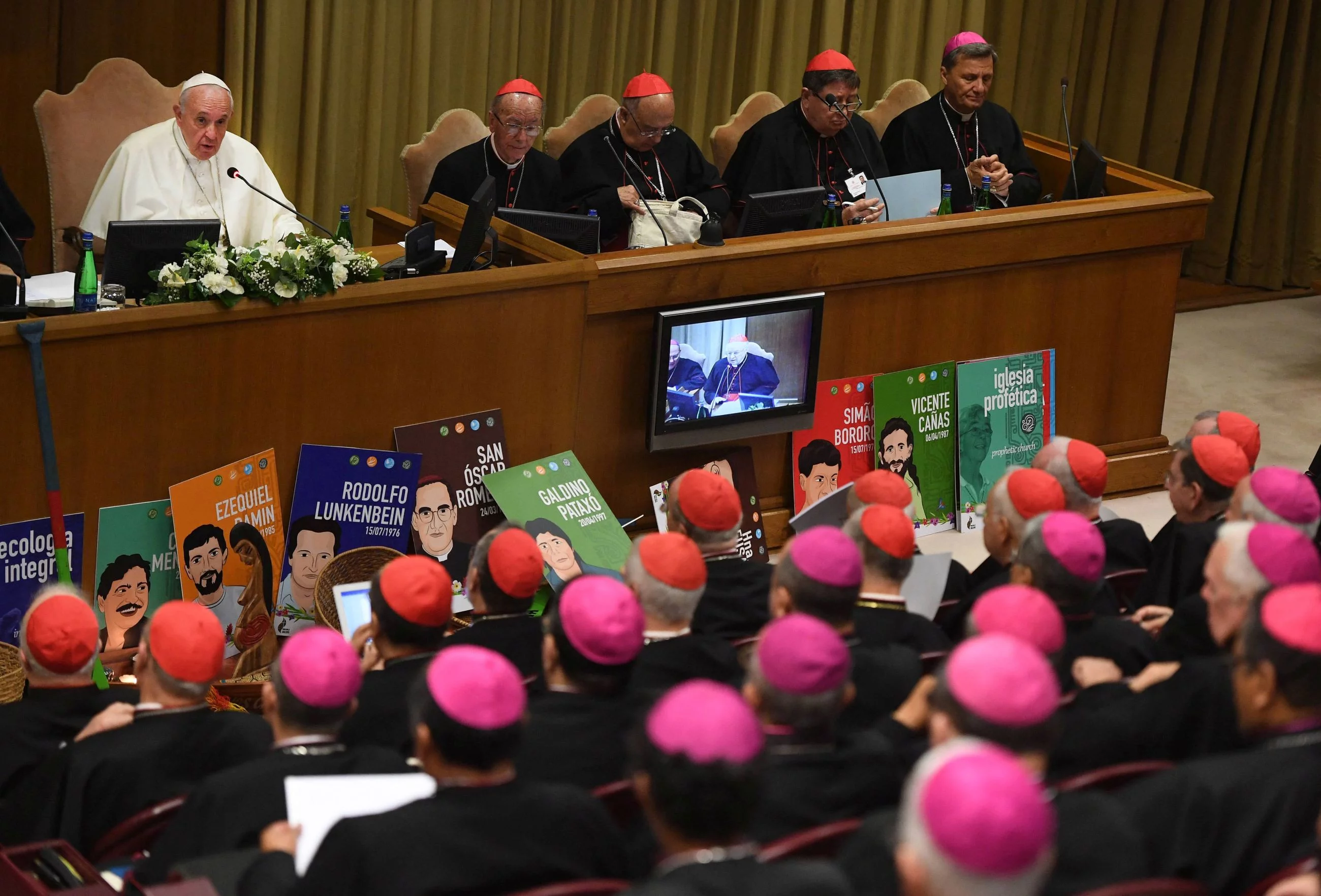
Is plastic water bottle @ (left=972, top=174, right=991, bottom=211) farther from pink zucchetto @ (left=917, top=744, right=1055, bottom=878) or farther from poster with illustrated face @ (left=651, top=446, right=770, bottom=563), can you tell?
pink zucchetto @ (left=917, top=744, right=1055, bottom=878)

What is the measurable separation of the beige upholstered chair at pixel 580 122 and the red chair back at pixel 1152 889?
18.2ft

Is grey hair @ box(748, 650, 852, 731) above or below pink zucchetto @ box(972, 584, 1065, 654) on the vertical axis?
below

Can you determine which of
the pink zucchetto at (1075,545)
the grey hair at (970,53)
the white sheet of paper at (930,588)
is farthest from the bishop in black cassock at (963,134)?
the pink zucchetto at (1075,545)

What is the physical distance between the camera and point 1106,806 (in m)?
2.56

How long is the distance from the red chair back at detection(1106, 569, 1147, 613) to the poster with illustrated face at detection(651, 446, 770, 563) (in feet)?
5.66

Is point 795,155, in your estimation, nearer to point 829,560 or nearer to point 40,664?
point 829,560

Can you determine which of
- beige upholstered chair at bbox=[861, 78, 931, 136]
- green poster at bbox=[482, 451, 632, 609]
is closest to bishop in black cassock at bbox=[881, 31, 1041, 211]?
beige upholstered chair at bbox=[861, 78, 931, 136]

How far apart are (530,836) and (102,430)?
8.76 feet

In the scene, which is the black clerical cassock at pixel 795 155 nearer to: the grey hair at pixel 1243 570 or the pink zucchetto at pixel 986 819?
the grey hair at pixel 1243 570

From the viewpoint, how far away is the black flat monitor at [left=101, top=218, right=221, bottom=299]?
15.7ft

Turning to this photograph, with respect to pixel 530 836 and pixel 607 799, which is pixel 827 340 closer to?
pixel 607 799

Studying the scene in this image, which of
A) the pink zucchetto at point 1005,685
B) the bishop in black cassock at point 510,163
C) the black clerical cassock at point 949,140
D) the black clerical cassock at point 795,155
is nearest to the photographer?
the pink zucchetto at point 1005,685

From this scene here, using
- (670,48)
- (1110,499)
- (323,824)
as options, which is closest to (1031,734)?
(323,824)

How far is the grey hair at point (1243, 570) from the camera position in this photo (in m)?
3.39
